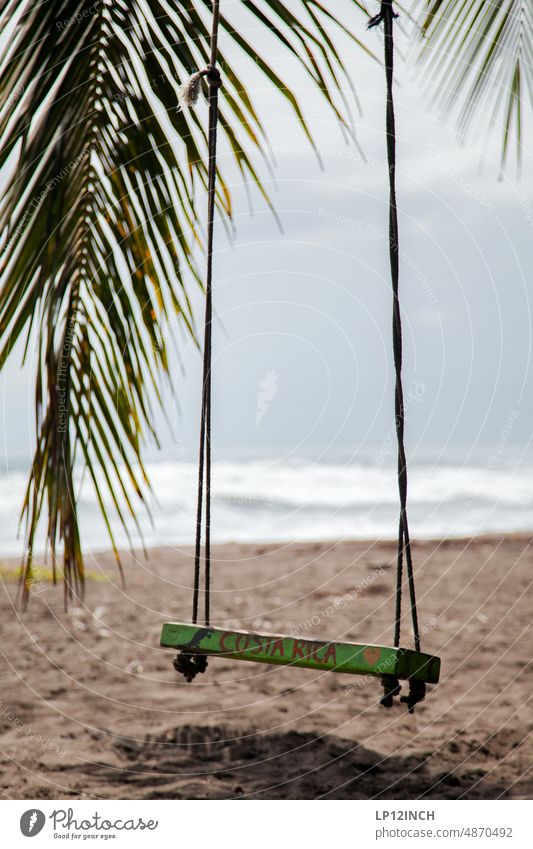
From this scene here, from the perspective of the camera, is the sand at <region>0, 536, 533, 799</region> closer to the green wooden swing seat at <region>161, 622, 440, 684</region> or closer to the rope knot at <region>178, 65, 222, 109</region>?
the green wooden swing seat at <region>161, 622, 440, 684</region>

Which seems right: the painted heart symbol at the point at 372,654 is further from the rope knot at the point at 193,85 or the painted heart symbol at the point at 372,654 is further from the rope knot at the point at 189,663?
the rope knot at the point at 193,85

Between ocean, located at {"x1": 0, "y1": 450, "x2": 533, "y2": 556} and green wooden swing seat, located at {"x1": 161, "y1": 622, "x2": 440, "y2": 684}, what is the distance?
8.94 meters

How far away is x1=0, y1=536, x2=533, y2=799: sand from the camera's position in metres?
3.19

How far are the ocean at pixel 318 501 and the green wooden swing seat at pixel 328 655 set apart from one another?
8.94 metres

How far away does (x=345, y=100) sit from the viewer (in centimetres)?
259

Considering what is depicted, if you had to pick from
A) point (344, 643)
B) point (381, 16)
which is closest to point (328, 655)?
point (344, 643)

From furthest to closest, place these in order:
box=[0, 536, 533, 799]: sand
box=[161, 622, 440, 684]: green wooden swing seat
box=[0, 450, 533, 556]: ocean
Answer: box=[0, 450, 533, 556]: ocean → box=[0, 536, 533, 799]: sand → box=[161, 622, 440, 684]: green wooden swing seat

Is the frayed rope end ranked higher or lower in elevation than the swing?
higher

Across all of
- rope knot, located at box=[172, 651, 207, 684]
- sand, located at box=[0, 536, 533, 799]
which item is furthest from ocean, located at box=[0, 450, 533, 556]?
rope knot, located at box=[172, 651, 207, 684]

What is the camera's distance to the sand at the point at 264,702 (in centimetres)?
319

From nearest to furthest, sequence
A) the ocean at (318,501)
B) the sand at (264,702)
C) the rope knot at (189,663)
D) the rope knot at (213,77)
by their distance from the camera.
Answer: the rope knot at (189,663), the rope knot at (213,77), the sand at (264,702), the ocean at (318,501)

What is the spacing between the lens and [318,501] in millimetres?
15203

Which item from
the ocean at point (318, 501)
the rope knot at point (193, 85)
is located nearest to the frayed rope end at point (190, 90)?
the rope knot at point (193, 85)
